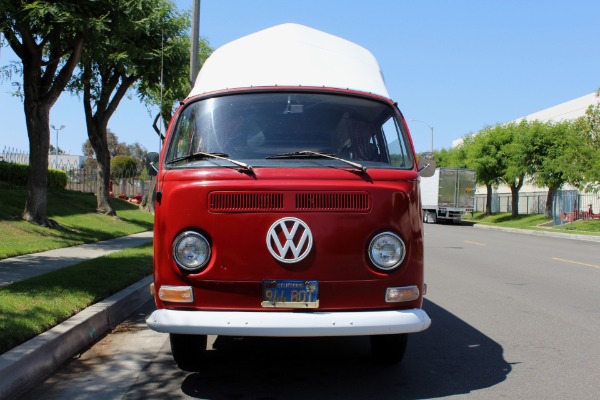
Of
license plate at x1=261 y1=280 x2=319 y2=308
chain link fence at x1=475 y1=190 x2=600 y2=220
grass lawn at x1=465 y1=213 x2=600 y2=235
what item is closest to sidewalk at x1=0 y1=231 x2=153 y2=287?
license plate at x1=261 y1=280 x2=319 y2=308

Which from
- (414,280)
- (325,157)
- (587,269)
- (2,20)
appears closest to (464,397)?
(414,280)

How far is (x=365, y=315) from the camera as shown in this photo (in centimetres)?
437

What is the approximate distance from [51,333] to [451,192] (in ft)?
115

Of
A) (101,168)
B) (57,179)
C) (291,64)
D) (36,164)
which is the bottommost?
Result: (57,179)

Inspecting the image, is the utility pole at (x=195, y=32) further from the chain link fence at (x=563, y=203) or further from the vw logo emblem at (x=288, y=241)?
the chain link fence at (x=563, y=203)

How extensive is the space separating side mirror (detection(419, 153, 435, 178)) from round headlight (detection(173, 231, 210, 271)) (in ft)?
7.48

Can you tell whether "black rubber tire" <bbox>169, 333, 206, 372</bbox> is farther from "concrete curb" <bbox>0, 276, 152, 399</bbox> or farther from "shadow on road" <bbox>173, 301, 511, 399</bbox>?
"concrete curb" <bbox>0, 276, 152, 399</bbox>

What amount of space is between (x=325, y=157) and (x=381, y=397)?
74.2 inches

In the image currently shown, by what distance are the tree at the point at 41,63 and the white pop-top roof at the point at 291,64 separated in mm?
8812

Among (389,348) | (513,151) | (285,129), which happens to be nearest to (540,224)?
(513,151)

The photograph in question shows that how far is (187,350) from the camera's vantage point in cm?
507

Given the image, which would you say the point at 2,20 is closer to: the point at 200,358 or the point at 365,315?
the point at 200,358

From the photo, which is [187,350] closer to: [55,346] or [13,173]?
[55,346]

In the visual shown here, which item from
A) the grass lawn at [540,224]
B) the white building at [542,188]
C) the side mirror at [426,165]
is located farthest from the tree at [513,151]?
the side mirror at [426,165]
